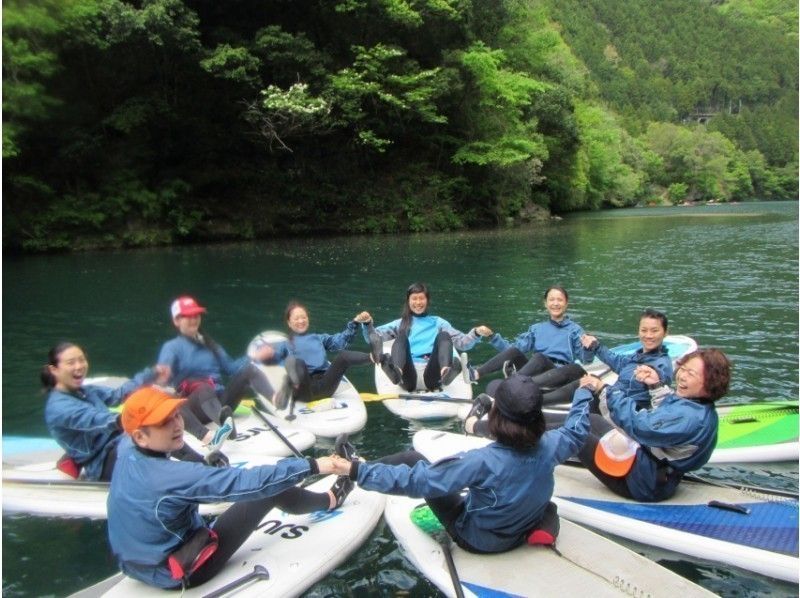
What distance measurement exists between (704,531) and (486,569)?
168cm

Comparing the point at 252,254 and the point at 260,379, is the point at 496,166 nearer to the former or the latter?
the point at 252,254

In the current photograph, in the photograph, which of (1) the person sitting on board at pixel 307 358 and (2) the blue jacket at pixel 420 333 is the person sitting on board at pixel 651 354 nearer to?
(2) the blue jacket at pixel 420 333

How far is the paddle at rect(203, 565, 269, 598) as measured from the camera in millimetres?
3594

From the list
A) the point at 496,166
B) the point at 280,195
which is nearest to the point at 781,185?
the point at 496,166

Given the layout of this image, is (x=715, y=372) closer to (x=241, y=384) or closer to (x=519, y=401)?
(x=519, y=401)

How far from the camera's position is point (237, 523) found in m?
3.88

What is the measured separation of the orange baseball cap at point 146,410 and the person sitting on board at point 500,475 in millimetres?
1047

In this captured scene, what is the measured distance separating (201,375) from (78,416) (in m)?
1.68

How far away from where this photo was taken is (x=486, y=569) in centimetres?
379

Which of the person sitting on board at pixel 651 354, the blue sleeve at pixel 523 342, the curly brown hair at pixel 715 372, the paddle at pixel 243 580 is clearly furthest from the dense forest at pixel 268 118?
the curly brown hair at pixel 715 372

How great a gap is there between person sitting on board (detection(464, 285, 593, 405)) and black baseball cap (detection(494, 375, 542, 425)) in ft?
10.5

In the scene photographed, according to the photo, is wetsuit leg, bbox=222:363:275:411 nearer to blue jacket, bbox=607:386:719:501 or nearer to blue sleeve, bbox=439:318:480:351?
blue sleeve, bbox=439:318:480:351

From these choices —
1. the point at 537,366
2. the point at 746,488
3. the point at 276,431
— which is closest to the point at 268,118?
the point at 537,366

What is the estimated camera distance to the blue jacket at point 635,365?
16.4ft
